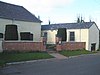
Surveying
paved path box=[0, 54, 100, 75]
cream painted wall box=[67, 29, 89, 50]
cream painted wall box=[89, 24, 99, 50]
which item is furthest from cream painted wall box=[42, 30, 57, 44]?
paved path box=[0, 54, 100, 75]

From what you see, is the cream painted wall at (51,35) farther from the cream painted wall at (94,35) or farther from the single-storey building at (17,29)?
the cream painted wall at (94,35)

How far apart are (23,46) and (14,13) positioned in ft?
34.0

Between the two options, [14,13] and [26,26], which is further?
[26,26]

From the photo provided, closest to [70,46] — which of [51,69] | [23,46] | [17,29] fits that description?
[17,29]

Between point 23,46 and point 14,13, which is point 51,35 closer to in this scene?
point 14,13

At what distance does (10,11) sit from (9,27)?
6588 mm

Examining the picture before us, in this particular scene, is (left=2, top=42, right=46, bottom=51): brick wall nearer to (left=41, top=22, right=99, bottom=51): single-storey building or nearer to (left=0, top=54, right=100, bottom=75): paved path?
(left=0, top=54, right=100, bottom=75): paved path

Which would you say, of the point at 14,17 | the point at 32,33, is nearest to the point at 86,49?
the point at 32,33

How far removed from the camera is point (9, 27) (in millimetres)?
30500

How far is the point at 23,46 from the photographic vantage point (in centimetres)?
2767

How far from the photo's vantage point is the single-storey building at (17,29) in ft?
89.3

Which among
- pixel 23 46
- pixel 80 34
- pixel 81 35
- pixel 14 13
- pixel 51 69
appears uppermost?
pixel 14 13

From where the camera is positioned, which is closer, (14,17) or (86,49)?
(14,17)

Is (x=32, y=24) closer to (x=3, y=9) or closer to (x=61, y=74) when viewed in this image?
(x=3, y=9)
